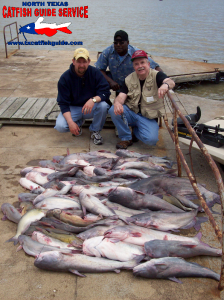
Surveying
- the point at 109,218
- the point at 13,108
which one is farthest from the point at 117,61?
the point at 109,218

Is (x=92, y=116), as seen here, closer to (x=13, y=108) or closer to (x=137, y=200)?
(x=13, y=108)

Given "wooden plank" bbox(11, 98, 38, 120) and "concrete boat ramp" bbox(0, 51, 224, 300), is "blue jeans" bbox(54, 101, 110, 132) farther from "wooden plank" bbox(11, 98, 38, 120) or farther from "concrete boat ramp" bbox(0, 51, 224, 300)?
"wooden plank" bbox(11, 98, 38, 120)

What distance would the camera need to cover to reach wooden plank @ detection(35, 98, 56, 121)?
18.2 ft

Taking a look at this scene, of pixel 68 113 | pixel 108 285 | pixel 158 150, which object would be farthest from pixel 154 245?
pixel 68 113

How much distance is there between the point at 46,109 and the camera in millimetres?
5906

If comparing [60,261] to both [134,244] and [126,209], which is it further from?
[126,209]

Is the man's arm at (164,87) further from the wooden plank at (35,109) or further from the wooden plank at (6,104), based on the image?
the wooden plank at (6,104)

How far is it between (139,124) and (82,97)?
3.55ft

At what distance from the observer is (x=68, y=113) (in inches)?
187

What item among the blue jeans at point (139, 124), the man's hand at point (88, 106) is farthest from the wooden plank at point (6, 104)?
the blue jeans at point (139, 124)

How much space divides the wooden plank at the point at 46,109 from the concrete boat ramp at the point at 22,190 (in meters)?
0.21

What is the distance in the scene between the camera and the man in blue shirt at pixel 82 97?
4695 millimetres

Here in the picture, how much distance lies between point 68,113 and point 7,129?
4.87ft

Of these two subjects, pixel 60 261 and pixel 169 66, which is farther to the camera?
pixel 169 66
